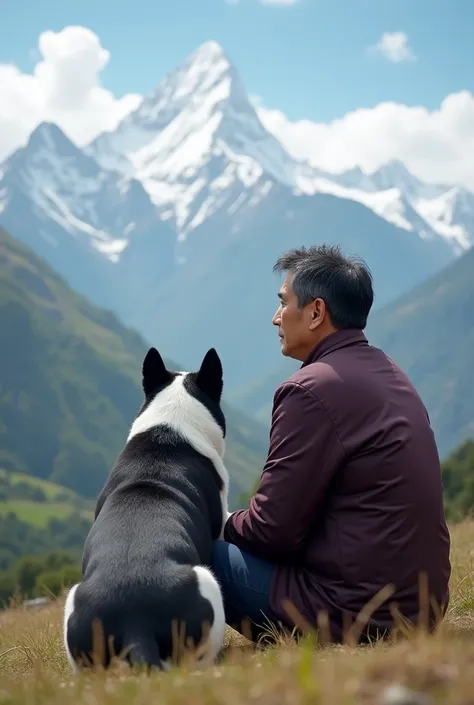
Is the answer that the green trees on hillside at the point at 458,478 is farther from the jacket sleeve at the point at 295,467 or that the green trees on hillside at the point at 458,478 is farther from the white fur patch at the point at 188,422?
the jacket sleeve at the point at 295,467

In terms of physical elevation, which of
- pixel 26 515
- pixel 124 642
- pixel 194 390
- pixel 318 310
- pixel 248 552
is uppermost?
pixel 318 310

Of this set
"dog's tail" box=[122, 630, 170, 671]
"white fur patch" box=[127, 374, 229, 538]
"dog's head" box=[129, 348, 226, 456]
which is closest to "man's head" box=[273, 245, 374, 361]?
"dog's head" box=[129, 348, 226, 456]

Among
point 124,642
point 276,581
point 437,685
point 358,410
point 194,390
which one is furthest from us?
point 194,390

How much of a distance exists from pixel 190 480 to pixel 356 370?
1445 millimetres

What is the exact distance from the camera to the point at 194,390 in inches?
292

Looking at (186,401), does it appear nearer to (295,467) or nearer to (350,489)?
(295,467)

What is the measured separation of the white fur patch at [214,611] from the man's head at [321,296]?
1915mm

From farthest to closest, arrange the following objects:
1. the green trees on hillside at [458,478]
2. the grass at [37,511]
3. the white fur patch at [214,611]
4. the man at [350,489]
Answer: the grass at [37,511] < the green trees on hillside at [458,478] < the man at [350,489] < the white fur patch at [214,611]

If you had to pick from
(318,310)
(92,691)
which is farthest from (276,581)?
(92,691)

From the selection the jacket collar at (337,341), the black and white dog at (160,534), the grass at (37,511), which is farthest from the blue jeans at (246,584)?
the grass at (37,511)

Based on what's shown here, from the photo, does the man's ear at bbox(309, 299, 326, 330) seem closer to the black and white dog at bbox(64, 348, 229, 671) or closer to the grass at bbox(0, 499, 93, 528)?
the black and white dog at bbox(64, 348, 229, 671)

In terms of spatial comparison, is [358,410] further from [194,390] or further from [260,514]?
[194,390]

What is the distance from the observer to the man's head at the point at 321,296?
651 cm

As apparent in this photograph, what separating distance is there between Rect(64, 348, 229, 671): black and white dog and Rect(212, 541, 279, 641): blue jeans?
0.47 ft
